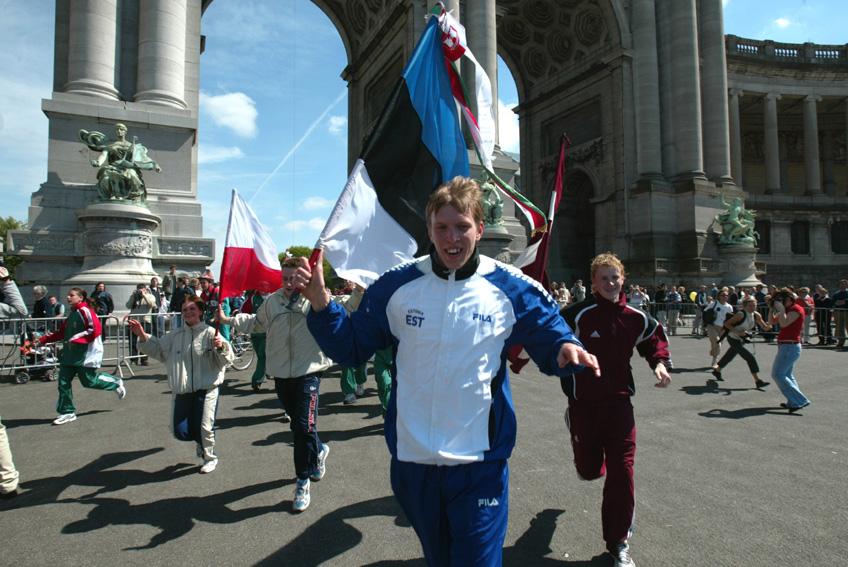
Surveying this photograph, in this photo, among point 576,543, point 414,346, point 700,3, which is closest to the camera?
point 414,346

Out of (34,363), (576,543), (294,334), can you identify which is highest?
(294,334)

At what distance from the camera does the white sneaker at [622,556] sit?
9.91 ft

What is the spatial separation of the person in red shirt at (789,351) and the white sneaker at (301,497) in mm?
6629

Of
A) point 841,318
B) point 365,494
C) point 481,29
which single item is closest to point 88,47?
point 481,29

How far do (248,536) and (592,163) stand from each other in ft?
95.4

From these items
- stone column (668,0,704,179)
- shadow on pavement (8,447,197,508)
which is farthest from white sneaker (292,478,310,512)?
stone column (668,0,704,179)

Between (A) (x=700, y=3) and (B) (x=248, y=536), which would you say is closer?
(B) (x=248, y=536)

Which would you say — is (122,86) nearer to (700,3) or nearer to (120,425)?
(120,425)

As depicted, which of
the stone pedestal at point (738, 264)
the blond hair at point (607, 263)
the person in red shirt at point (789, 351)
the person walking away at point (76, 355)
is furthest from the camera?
the stone pedestal at point (738, 264)

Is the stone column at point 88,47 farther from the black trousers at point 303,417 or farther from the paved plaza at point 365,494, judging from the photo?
the black trousers at point 303,417

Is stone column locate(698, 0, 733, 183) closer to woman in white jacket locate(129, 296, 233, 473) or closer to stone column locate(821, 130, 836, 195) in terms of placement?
stone column locate(821, 130, 836, 195)

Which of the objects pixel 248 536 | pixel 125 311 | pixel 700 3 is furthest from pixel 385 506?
pixel 700 3

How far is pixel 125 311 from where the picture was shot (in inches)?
516

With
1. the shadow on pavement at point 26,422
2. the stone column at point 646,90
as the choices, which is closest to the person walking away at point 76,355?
the shadow on pavement at point 26,422
